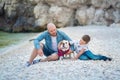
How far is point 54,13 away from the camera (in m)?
25.0

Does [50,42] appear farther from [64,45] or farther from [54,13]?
[54,13]

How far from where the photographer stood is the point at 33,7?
2650 cm

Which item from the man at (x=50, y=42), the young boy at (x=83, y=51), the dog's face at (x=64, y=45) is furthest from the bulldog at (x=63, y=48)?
the young boy at (x=83, y=51)

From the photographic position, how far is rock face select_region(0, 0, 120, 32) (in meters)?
23.4

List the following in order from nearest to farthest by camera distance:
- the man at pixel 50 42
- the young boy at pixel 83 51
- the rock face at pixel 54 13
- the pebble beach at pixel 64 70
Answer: the pebble beach at pixel 64 70
the man at pixel 50 42
the young boy at pixel 83 51
the rock face at pixel 54 13

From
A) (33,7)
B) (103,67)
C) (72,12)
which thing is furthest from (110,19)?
(103,67)

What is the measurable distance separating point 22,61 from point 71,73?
119 inches

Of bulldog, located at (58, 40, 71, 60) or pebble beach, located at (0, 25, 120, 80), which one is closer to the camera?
pebble beach, located at (0, 25, 120, 80)

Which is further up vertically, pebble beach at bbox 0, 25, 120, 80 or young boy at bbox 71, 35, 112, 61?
→ young boy at bbox 71, 35, 112, 61

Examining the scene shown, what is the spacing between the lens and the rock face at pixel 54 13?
23.4 m

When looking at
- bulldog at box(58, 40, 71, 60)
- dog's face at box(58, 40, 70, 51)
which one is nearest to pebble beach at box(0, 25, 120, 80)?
bulldog at box(58, 40, 71, 60)

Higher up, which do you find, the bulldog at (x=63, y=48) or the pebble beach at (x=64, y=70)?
the bulldog at (x=63, y=48)

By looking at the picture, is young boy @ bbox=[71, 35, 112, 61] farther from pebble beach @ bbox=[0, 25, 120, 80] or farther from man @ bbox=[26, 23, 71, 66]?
man @ bbox=[26, 23, 71, 66]

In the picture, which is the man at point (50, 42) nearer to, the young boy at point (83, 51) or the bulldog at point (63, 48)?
the bulldog at point (63, 48)
